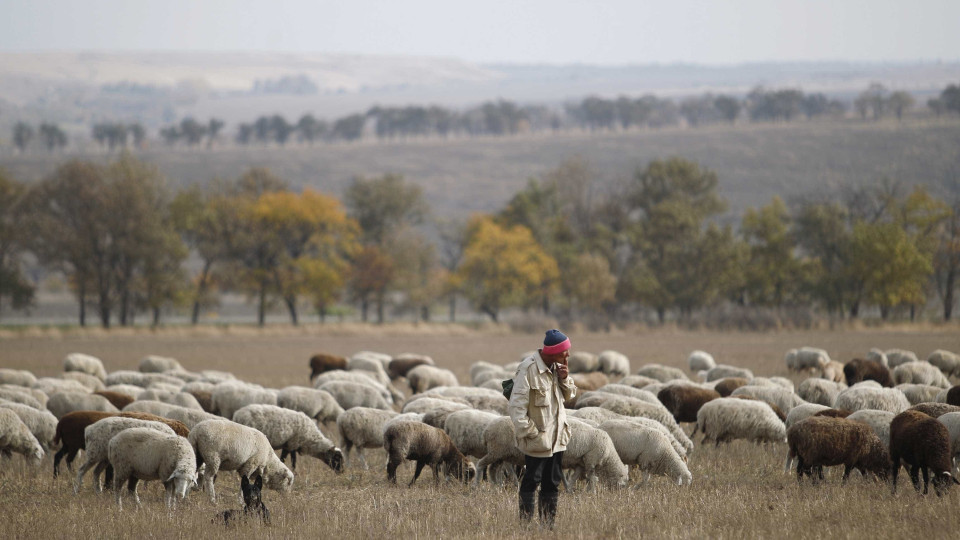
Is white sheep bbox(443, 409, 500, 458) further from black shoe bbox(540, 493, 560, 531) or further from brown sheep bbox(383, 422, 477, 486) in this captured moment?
black shoe bbox(540, 493, 560, 531)

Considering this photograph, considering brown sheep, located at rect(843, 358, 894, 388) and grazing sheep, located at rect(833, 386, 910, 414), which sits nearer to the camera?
grazing sheep, located at rect(833, 386, 910, 414)

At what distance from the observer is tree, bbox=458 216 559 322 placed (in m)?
61.0

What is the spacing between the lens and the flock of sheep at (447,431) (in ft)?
37.0

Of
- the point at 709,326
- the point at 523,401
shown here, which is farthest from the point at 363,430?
the point at 709,326

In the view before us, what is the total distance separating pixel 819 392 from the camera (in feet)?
60.2

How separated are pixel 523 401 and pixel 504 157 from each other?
13210cm

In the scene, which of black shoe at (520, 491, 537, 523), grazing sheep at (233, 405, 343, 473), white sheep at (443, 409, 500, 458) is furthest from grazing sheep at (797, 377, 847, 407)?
black shoe at (520, 491, 537, 523)

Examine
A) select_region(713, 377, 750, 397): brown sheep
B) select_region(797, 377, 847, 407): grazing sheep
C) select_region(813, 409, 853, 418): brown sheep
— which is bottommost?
select_region(713, 377, 750, 397): brown sheep

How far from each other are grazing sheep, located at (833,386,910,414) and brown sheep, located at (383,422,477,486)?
7142 millimetres

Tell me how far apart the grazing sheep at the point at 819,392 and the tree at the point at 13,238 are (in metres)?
51.3

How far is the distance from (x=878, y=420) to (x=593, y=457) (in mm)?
4362

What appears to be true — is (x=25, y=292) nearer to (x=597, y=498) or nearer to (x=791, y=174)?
(x=597, y=498)

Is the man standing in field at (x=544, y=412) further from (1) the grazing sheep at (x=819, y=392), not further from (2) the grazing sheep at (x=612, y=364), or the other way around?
(2) the grazing sheep at (x=612, y=364)

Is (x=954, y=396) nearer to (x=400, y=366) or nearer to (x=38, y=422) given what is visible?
(x=38, y=422)
